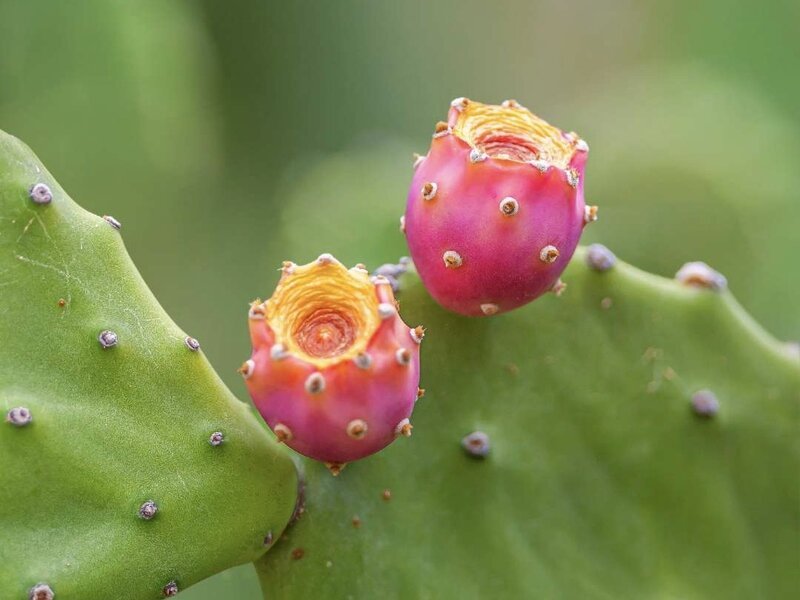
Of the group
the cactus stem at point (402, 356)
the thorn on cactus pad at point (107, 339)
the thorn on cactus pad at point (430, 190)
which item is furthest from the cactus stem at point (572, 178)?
the thorn on cactus pad at point (107, 339)

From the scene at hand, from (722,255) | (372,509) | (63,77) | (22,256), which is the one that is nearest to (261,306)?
(22,256)

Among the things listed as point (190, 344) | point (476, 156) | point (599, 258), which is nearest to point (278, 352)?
point (190, 344)

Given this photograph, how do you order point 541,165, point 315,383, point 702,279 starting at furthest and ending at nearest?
1. point 702,279
2. point 541,165
3. point 315,383

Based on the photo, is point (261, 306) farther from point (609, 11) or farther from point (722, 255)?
point (609, 11)

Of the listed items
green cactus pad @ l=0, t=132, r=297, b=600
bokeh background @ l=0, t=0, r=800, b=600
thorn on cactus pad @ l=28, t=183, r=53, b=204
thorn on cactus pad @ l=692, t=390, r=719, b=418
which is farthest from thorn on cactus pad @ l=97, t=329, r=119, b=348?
bokeh background @ l=0, t=0, r=800, b=600

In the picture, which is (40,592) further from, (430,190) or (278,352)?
(430,190)
